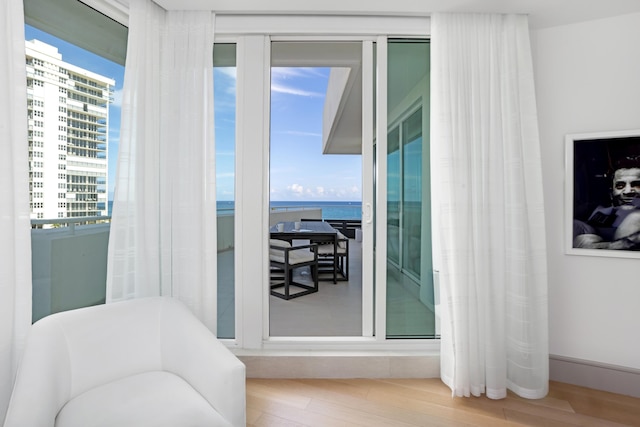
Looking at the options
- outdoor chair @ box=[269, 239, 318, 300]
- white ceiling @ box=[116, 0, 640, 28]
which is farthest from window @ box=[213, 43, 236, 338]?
outdoor chair @ box=[269, 239, 318, 300]

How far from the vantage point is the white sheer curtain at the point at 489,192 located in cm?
215

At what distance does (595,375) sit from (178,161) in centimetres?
327

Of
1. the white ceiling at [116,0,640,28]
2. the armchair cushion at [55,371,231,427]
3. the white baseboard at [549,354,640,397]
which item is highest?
the white ceiling at [116,0,640,28]

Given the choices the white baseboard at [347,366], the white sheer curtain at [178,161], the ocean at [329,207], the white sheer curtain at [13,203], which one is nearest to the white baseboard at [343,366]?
the white baseboard at [347,366]

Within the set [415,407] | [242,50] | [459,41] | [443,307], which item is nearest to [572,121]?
[459,41]

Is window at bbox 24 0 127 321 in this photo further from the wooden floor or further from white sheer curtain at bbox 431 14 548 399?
white sheer curtain at bbox 431 14 548 399

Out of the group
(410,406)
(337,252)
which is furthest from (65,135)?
(337,252)

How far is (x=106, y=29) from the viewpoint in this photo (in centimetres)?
207

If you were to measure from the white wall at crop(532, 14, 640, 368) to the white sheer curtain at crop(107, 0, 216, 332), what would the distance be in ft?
8.02

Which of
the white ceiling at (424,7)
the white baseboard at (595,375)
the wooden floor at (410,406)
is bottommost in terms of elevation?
the wooden floor at (410,406)

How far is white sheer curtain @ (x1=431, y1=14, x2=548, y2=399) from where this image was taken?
2154 mm

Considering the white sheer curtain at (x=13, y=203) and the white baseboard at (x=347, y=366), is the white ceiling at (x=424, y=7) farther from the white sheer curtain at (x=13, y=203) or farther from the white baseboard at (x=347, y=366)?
the white baseboard at (x=347, y=366)

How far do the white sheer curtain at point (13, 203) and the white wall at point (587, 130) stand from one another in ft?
10.2

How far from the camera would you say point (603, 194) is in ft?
7.45
